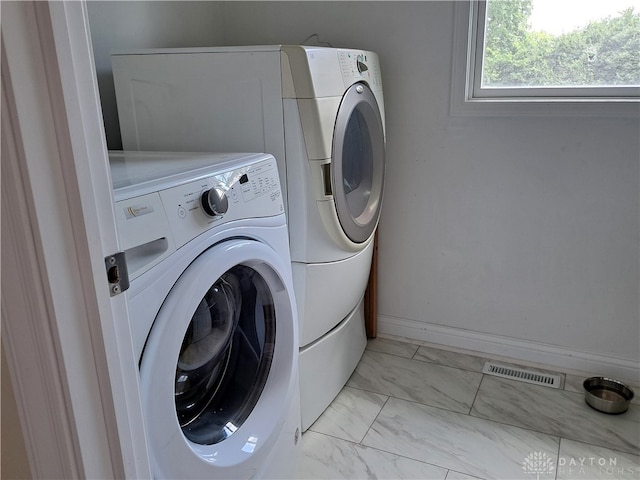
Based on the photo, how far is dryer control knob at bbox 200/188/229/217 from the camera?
1.00 metres

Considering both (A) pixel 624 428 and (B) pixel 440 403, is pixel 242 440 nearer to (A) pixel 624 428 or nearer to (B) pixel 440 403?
(B) pixel 440 403

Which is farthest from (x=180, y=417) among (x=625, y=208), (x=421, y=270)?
(x=625, y=208)

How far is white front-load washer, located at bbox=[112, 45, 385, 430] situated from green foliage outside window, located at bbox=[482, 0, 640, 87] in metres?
0.49

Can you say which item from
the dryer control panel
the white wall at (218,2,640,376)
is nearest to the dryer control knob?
the dryer control panel

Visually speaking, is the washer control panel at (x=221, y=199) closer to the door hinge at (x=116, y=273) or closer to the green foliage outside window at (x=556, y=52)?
the door hinge at (x=116, y=273)

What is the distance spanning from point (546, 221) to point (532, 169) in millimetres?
201

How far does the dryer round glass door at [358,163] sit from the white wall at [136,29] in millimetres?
806

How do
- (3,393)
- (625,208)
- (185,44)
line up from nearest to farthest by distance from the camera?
(3,393) → (625,208) → (185,44)

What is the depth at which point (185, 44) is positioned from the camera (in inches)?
83.8

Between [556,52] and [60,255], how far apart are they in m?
1.84

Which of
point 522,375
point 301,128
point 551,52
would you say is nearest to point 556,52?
point 551,52

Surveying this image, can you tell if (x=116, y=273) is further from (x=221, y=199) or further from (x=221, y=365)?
(x=221, y=365)

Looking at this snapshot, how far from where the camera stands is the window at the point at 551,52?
5.85 ft

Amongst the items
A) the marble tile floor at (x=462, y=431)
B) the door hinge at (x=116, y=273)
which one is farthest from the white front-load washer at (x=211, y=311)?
the marble tile floor at (x=462, y=431)
